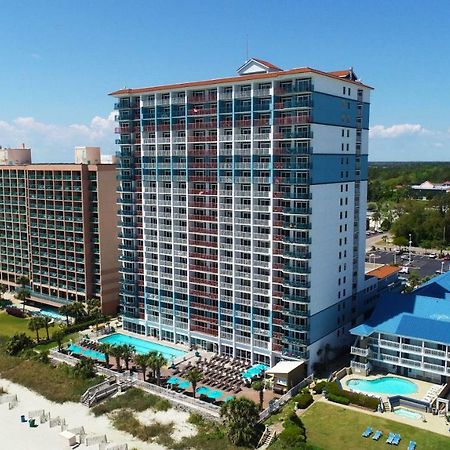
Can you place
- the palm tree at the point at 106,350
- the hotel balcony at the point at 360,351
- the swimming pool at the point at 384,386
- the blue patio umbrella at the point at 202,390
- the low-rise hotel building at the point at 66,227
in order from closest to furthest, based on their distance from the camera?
1. the swimming pool at the point at 384,386
2. the blue patio umbrella at the point at 202,390
3. the hotel balcony at the point at 360,351
4. the palm tree at the point at 106,350
5. the low-rise hotel building at the point at 66,227

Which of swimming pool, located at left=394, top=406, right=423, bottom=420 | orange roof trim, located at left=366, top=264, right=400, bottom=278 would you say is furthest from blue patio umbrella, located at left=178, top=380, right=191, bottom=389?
orange roof trim, located at left=366, top=264, right=400, bottom=278

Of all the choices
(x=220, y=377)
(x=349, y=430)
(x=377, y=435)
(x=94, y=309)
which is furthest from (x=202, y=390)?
(x=94, y=309)

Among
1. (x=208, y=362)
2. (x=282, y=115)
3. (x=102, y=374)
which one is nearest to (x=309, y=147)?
(x=282, y=115)

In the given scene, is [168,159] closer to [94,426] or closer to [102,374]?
[102,374]

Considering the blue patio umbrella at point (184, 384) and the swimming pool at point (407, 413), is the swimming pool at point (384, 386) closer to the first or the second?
the swimming pool at point (407, 413)

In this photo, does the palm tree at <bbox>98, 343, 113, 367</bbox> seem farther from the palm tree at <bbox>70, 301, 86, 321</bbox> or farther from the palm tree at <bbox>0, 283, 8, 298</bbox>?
the palm tree at <bbox>0, 283, 8, 298</bbox>

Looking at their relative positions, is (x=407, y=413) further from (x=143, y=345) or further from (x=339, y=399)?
(x=143, y=345)

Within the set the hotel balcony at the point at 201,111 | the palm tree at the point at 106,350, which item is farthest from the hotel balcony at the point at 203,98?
the palm tree at the point at 106,350
